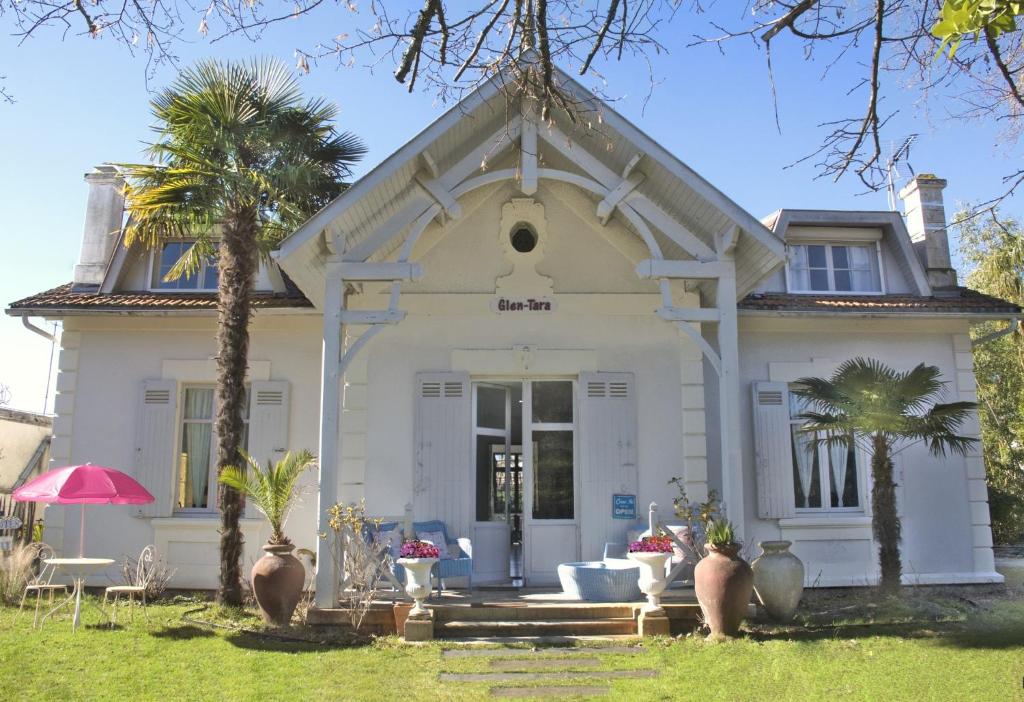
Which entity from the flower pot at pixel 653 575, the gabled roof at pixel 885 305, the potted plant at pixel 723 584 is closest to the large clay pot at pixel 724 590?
the potted plant at pixel 723 584

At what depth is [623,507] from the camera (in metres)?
9.64

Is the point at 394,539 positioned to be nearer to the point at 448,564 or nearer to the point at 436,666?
the point at 448,564

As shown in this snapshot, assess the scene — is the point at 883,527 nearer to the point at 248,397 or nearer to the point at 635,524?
the point at 635,524

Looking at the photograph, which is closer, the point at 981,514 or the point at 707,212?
→ the point at 707,212

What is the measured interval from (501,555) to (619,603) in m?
2.21

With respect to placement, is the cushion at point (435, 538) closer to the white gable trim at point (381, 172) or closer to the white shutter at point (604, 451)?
the white shutter at point (604, 451)

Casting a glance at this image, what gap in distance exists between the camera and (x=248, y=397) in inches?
428

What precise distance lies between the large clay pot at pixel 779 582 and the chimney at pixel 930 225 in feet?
19.2

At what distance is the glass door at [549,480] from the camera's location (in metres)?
9.66

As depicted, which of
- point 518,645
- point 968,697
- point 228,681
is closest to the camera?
point 968,697

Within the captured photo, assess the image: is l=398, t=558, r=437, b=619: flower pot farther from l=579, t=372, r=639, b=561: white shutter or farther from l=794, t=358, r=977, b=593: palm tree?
l=794, t=358, r=977, b=593: palm tree

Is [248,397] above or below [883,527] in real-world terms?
above

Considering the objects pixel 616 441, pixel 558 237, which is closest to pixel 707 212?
pixel 558 237

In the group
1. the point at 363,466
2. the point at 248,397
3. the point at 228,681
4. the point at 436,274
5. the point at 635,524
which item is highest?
the point at 436,274
